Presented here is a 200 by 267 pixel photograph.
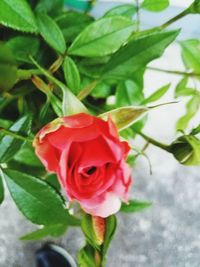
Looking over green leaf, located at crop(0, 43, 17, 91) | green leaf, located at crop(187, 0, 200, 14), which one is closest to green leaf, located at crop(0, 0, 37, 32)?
green leaf, located at crop(0, 43, 17, 91)

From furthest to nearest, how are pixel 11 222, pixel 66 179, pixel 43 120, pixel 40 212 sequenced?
1. pixel 11 222
2. pixel 43 120
3. pixel 40 212
4. pixel 66 179

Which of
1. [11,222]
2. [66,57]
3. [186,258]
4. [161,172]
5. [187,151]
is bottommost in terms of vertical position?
[186,258]

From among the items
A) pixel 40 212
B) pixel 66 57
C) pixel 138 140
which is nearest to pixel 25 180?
pixel 40 212

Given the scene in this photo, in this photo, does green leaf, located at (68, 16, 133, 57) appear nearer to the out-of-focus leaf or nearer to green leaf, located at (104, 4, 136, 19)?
green leaf, located at (104, 4, 136, 19)

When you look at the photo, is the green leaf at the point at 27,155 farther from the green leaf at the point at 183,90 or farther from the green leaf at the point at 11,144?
the green leaf at the point at 183,90

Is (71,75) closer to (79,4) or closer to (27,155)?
(27,155)

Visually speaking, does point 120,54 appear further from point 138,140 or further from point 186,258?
point 186,258

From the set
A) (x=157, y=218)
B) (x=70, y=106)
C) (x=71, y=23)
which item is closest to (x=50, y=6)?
(x=71, y=23)
